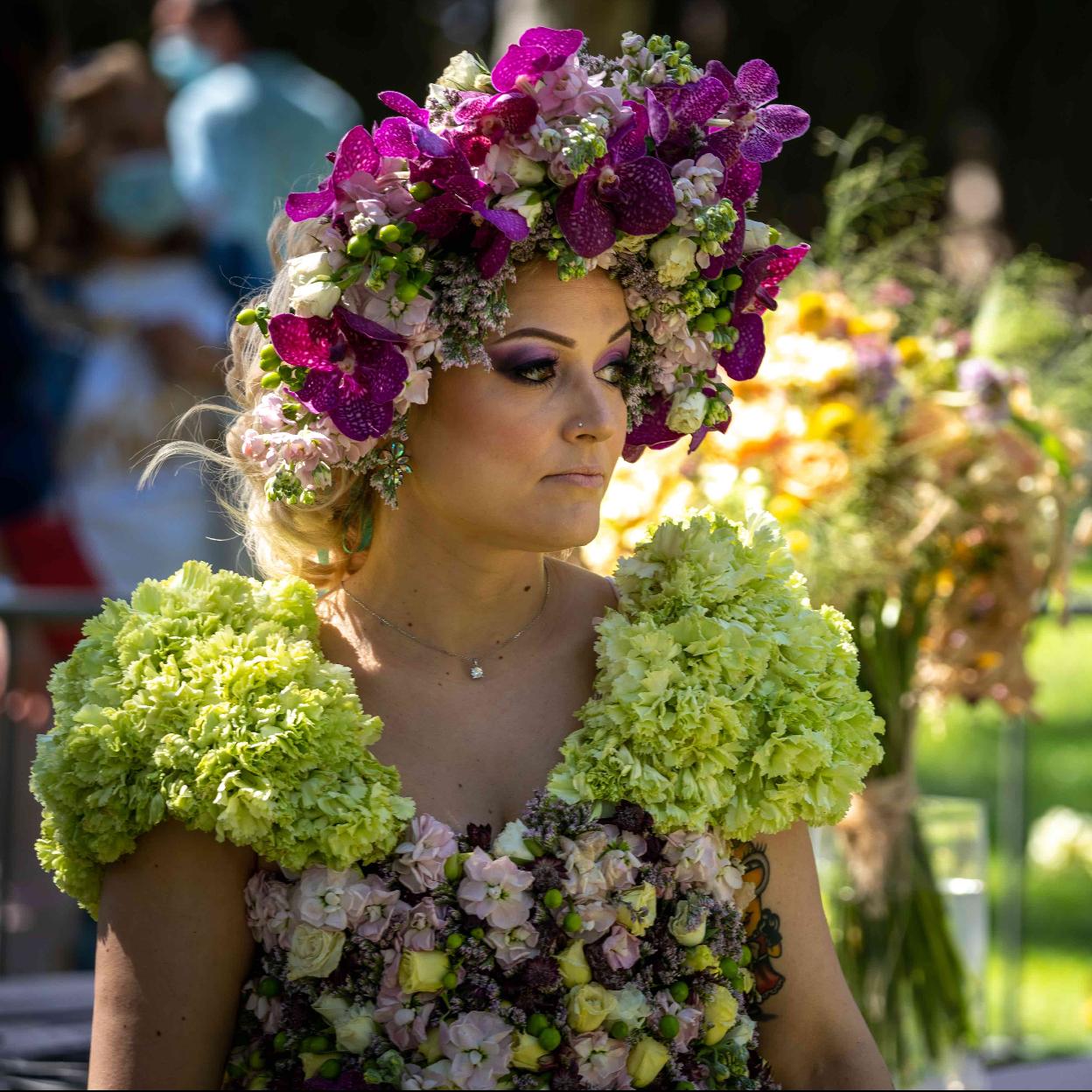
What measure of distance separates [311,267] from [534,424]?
1.13ft

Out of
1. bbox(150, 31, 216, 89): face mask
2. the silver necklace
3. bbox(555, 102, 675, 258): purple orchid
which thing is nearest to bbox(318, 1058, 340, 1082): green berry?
the silver necklace

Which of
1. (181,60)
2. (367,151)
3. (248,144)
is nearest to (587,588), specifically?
(367,151)

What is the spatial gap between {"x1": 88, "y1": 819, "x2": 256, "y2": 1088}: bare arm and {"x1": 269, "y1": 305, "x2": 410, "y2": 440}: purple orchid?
1.82ft

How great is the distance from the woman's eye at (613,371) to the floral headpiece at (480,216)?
86mm

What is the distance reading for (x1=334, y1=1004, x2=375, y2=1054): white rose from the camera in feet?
6.30

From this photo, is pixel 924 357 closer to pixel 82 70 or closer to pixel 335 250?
pixel 335 250

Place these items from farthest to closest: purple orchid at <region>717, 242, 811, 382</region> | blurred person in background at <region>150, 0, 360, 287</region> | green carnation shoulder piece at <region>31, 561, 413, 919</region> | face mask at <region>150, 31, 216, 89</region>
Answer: face mask at <region>150, 31, 216, 89</region>
blurred person in background at <region>150, 0, 360, 287</region>
purple orchid at <region>717, 242, 811, 382</region>
green carnation shoulder piece at <region>31, 561, 413, 919</region>

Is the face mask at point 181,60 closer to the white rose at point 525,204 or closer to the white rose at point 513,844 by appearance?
the white rose at point 525,204

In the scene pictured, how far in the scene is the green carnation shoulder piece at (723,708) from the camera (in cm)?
202

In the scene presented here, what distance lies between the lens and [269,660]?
1.98 m

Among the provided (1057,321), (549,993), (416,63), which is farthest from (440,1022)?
(416,63)

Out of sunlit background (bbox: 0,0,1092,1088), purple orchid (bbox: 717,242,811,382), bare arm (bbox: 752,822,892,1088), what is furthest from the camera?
sunlit background (bbox: 0,0,1092,1088)

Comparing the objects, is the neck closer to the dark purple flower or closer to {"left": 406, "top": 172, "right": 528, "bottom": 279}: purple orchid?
{"left": 406, "top": 172, "right": 528, "bottom": 279}: purple orchid

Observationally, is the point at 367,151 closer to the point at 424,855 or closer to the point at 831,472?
the point at 424,855
